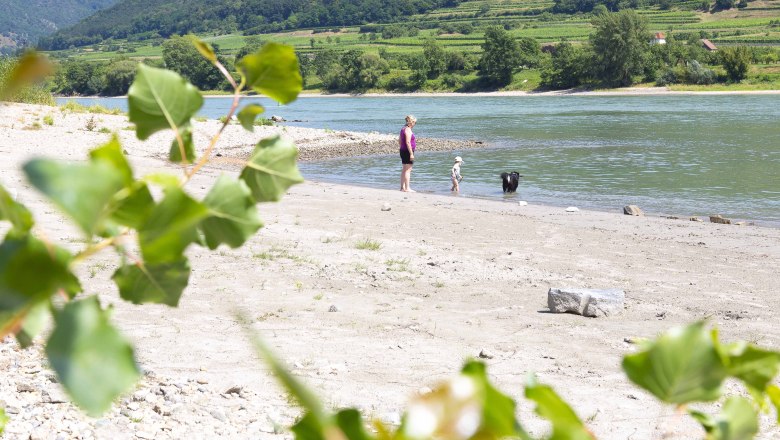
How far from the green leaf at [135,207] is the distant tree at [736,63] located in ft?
279

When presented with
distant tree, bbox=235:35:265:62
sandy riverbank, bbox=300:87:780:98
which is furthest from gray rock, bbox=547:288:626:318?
sandy riverbank, bbox=300:87:780:98

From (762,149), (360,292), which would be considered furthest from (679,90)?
(360,292)

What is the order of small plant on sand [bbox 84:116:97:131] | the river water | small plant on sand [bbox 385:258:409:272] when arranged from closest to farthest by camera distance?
small plant on sand [bbox 385:258:409:272]
the river water
small plant on sand [bbox 84:116:97:131]

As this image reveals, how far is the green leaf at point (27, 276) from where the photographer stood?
0.43 metres

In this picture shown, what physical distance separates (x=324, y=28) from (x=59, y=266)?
181 meters

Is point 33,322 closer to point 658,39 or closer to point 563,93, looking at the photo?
point 563,93

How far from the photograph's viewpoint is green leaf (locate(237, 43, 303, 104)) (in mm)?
842

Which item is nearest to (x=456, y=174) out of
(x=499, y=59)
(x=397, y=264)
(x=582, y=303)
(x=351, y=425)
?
(x=397, y=264)

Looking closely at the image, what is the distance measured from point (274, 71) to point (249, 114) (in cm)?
7

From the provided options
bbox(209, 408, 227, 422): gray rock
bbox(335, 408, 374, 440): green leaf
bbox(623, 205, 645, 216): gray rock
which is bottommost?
bbox(623, 205, 645, 216): gray rock

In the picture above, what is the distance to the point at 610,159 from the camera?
2986cm

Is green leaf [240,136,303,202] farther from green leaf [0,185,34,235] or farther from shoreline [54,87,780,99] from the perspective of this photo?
shoreline [54,87,780,99]

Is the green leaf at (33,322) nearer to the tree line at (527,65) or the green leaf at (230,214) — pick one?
the green leaf at (230,214)

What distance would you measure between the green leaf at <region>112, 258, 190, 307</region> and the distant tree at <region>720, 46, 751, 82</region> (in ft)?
279
